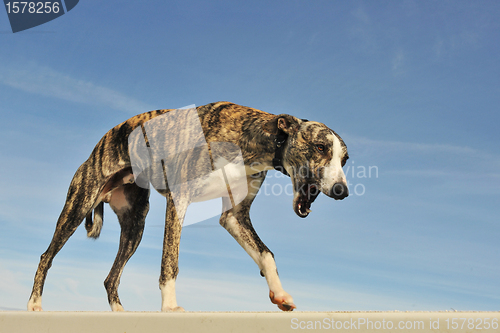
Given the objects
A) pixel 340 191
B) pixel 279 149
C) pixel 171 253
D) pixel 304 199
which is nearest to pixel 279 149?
pixel 279 149

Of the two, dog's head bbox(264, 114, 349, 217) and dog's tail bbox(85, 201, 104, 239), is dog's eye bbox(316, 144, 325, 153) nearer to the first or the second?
dog's head bbox(264, 114, 349, 217)

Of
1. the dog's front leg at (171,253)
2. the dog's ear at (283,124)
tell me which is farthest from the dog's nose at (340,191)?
the dog's front leg at (171,253)

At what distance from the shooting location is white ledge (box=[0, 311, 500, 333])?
7.64 feet

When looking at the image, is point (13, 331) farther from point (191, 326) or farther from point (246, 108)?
point (246, 108)

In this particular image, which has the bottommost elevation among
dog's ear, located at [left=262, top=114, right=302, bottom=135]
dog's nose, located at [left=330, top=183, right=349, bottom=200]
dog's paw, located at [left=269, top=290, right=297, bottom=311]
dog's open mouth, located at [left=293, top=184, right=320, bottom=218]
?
dog's paw, located at [left=269, top=290, right=297, bottom=311]

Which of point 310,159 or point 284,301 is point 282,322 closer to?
point 284,301

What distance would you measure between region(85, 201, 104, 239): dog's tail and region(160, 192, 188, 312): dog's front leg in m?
1.97

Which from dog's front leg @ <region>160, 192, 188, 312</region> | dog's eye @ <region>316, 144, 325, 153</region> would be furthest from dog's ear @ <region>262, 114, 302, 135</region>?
dog's front leg @ <region>160, 192, 188, 312</region>

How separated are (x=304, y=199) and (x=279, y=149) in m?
0.55

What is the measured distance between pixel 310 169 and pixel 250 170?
708mm

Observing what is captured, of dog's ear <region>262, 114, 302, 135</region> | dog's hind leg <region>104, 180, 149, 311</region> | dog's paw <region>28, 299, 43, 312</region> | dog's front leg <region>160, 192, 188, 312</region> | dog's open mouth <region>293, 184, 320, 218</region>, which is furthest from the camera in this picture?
dog's hind leg <region>104, 180, 149, 311</region>

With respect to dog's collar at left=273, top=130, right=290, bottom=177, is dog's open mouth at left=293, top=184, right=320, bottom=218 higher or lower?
lower

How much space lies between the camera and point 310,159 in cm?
408

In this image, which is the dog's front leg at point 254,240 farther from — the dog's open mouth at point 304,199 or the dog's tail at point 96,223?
the dog's tail at point 96,223
